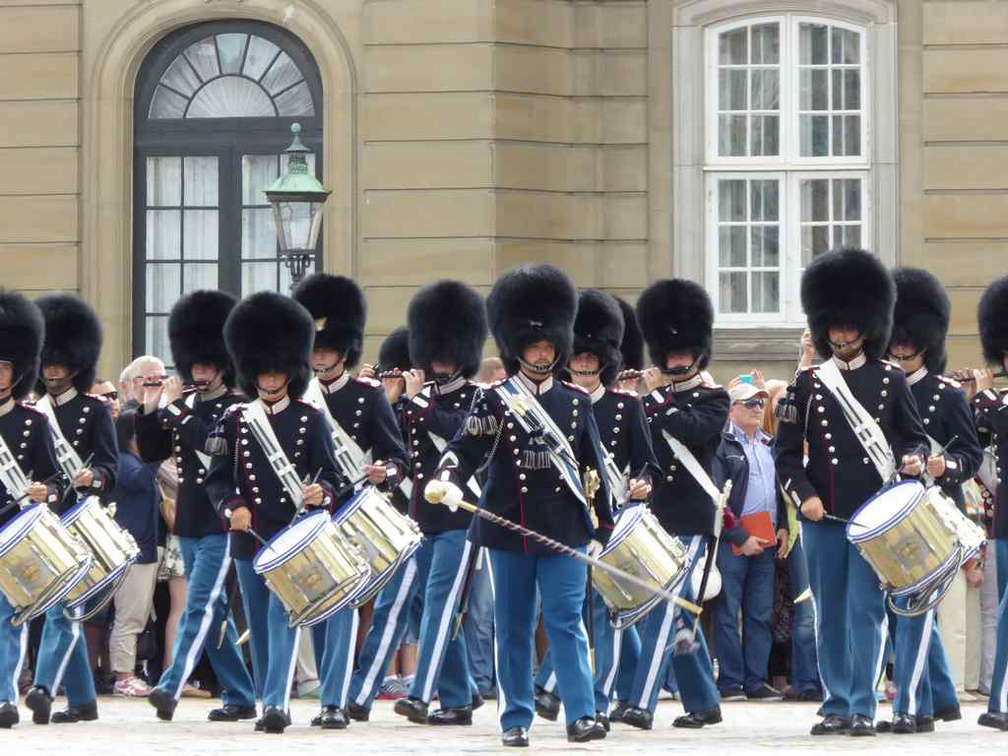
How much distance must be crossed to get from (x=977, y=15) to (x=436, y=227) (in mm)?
3609

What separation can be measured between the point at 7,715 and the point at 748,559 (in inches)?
152

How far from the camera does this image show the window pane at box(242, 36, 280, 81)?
1925 centimetres

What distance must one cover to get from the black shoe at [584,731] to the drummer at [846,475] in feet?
2.98

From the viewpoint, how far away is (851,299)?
11.3m

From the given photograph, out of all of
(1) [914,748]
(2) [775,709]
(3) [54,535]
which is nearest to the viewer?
(1) [914,748]

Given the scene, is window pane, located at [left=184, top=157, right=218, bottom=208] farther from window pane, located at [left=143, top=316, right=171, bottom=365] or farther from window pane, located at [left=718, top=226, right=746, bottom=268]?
window pane, located at [left=718, top=226, right=746, bottom=268]

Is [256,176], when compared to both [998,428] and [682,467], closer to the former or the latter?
[682,467]

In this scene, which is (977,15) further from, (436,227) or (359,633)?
(359,633)

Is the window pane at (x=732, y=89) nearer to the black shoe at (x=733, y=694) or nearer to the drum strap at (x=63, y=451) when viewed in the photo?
the black shoe at (x=733, y=694)

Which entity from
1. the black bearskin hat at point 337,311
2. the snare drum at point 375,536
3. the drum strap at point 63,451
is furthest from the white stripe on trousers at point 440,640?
the drum strap at point 63,451

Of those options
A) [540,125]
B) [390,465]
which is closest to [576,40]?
[540,125]

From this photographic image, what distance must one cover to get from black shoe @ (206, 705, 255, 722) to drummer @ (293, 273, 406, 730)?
354 millimetres

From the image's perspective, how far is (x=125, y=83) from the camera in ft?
63.3

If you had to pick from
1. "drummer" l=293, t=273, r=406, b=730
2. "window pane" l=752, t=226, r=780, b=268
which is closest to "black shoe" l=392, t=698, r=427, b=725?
"drummer" l=293, t=273, r=406, b=730
